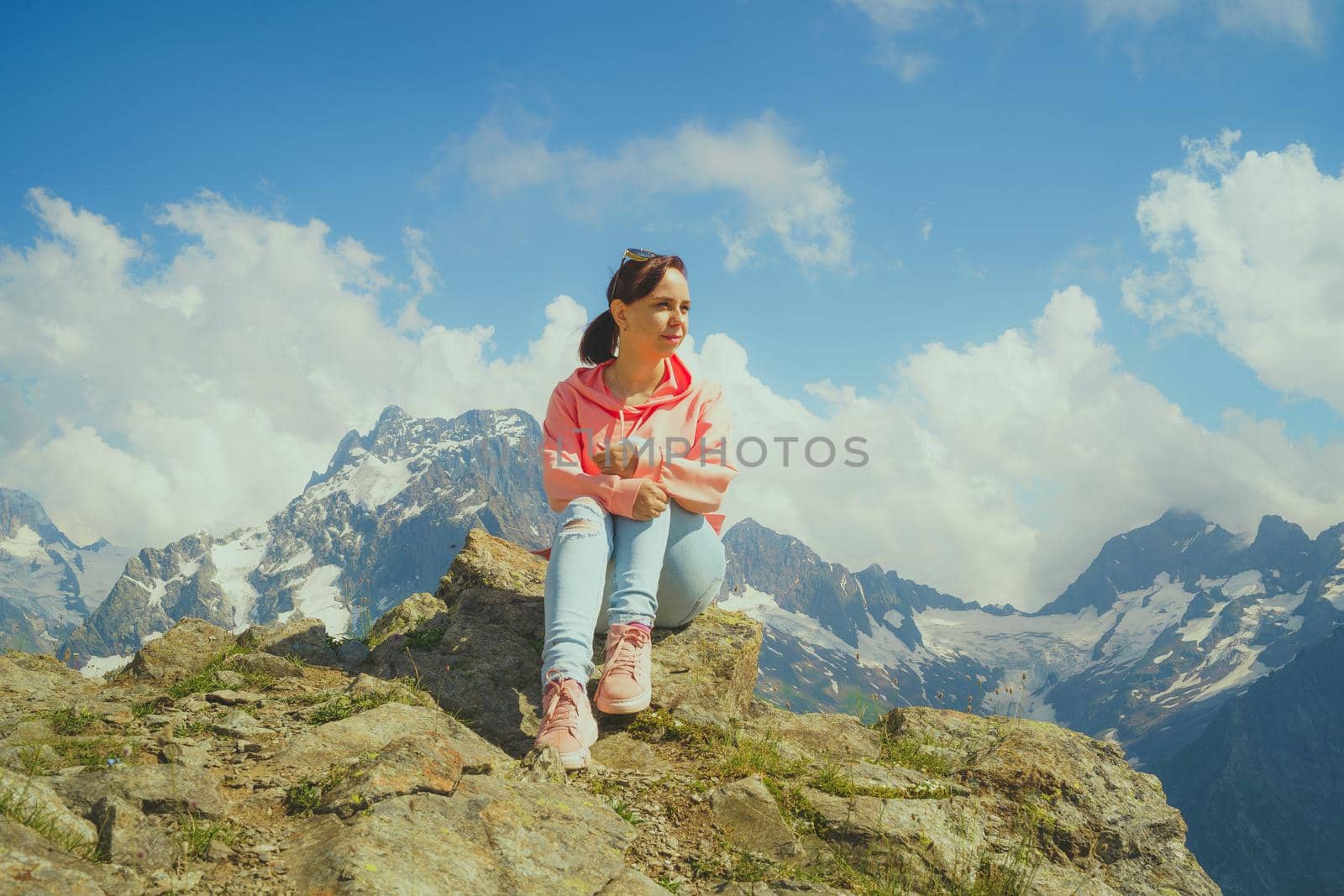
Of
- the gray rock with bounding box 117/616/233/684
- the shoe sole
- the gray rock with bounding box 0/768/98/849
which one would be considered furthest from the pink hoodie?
the gray rock with bounding box 117/616/233/684

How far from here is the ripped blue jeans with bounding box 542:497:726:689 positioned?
17.9ft

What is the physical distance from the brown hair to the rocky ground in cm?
282

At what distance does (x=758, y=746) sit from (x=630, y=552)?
171 cm

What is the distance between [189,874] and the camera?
304cm

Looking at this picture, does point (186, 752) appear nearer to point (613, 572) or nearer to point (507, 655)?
point (613, 572)

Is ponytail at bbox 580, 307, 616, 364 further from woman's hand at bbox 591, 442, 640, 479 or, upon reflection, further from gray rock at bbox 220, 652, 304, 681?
gray rock at bbox 220, 652, 304, 681

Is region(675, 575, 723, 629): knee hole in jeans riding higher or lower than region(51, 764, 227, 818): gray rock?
higher

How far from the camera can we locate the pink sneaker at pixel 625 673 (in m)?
5.64

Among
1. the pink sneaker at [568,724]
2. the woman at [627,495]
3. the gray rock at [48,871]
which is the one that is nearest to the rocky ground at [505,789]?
the gray rock at [48,871]

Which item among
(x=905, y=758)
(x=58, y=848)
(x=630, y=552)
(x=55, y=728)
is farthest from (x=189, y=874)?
(x=905, y=758)

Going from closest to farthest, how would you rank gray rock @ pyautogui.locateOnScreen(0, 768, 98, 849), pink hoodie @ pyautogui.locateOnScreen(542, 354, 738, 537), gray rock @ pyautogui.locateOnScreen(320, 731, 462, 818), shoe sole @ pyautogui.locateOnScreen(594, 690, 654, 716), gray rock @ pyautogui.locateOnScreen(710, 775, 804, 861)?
gray rock @ pyautogui.locateOnScreen(0, 768, 98, 849)
gray rock @ pyautogui.locateOnScreen(320, 731, 462, 818)
gray rock @ pyautogui.locateOnScreen(710, 775, 804, 861)
shoe sole @ pyautogui.locateOnScreen(594, 690, 654, 716)
pink hoodie @ pyautogui.locateOnScreen(542, 354, 738, 537)

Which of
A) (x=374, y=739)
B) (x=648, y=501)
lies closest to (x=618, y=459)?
(x=648, y=501)

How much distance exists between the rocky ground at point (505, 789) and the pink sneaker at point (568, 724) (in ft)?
0.46

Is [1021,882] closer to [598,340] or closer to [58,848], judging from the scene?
[58,848]
